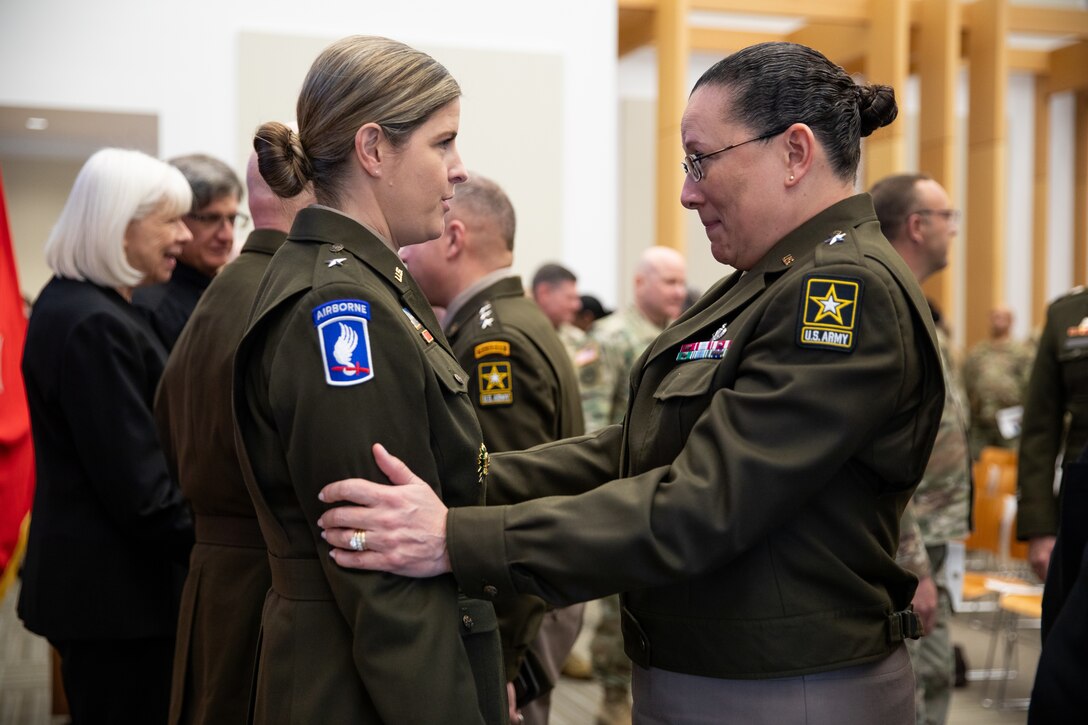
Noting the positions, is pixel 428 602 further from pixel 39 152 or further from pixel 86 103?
pixel 39 152

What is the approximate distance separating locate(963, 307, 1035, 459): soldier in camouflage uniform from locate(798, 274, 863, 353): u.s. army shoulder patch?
822 cm

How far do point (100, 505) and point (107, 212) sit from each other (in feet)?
2.39

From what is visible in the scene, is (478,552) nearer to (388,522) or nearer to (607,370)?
(388,522)

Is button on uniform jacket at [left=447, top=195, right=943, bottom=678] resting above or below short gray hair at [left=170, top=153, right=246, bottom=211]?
below

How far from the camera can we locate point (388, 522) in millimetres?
1442

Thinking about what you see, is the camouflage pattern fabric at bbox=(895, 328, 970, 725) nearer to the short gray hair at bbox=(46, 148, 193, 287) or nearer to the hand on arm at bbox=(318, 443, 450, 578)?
the hand on arm at bbox=(318, 443, 450, 578)

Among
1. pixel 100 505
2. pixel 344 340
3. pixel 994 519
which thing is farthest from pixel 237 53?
pixel 344 340

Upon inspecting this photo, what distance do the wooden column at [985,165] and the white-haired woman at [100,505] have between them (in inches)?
367

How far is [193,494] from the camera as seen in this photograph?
2229 millimetres

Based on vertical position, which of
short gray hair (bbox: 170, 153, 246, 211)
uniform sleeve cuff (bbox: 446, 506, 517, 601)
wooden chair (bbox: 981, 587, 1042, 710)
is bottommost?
wooden chair (bbox: 981, 587, 1042, 710)

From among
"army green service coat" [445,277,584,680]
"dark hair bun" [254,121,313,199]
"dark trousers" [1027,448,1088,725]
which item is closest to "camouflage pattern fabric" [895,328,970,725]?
"army green service coat" [445,277,584,680]

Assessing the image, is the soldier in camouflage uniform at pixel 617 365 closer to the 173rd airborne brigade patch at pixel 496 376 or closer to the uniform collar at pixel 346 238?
the 173rd airborne brigade patch at pixel 496 376

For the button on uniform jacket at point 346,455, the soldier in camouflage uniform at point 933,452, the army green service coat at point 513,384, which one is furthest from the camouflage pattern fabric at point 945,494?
the button on uniform jacket at point 346,455

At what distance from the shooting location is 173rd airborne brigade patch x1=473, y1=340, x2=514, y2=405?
260cm
